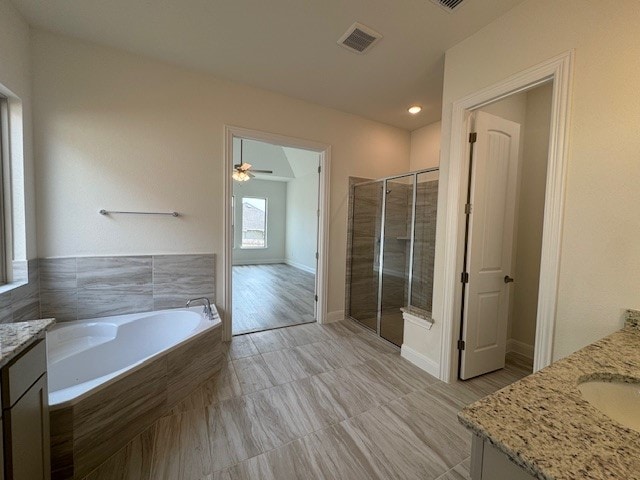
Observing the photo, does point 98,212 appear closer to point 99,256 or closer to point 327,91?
point 99,256

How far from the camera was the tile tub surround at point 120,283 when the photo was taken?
2168 mm

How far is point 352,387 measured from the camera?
6.95 feet

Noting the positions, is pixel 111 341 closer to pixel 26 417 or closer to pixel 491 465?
pixel 26 417

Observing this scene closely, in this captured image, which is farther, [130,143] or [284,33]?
[130,143]

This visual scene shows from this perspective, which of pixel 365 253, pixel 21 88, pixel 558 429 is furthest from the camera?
pixel 365 253

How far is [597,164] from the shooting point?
4.42ft

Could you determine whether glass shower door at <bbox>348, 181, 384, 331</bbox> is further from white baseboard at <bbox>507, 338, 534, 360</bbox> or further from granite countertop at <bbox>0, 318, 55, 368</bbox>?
granite countertop at <bbox>0, 318, 55, 368</bbox>

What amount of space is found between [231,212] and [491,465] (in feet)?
8.94

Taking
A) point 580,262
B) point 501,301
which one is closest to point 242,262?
point 501,301

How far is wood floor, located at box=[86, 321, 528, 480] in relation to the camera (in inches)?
55.1

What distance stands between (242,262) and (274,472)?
685 centimetres

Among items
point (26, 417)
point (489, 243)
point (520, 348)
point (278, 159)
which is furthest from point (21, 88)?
point (278, 159)

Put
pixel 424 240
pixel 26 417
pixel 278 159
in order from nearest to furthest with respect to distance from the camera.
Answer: pixel 26 417 < pixel 424 240 < pixel 278 159

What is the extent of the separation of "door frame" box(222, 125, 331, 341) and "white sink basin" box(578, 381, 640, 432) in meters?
2.66
